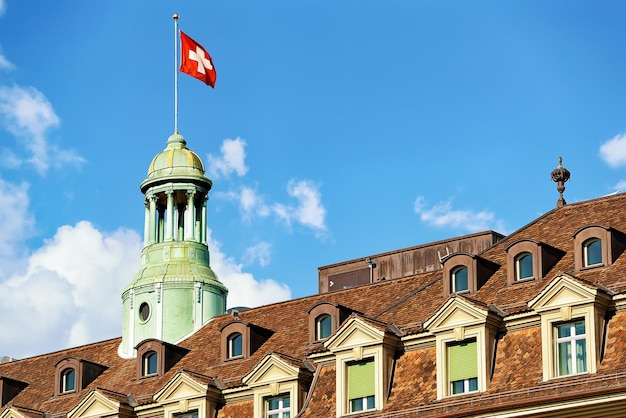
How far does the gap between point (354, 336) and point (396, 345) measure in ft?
5.87

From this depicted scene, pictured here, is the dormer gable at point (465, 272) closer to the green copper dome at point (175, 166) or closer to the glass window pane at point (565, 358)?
the glass window pane at point (565, 358)

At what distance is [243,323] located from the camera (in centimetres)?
8381

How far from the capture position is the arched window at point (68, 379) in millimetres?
91125

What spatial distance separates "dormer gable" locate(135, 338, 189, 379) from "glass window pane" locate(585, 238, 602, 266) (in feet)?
77.3

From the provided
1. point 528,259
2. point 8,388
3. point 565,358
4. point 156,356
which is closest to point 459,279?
point 528,259

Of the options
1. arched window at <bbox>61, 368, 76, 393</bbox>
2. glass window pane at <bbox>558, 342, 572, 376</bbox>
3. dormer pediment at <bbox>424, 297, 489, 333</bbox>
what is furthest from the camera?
arched window at <bbox>61, 368, 76, 393</bbox>

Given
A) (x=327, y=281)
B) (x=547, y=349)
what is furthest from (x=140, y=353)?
(x=547, y=349)

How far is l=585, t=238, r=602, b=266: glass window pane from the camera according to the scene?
7169 cm

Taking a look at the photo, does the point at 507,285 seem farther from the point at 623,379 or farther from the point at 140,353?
the point at 140,353

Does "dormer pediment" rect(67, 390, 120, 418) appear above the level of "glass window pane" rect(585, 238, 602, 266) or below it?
below

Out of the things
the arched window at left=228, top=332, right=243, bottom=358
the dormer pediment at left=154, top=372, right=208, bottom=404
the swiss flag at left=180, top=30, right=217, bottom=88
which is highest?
the swiss flag at left=180, top=30, right=217, bottom=88

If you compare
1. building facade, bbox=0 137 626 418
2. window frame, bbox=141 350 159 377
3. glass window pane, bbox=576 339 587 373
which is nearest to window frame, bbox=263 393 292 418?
building facade, bbox=0 137 626 418

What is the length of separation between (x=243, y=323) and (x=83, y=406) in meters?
8.32

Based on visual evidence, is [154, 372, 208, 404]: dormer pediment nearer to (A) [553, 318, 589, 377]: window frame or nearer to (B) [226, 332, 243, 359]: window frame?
(B) [226, 332, 243, 359]: window frame
